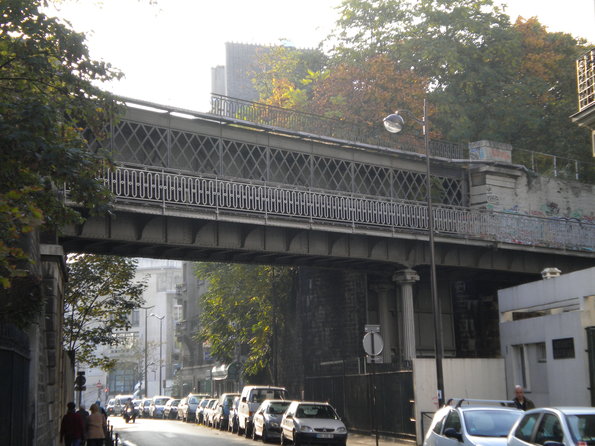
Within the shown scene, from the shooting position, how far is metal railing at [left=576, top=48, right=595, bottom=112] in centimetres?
2753

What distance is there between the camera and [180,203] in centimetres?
2939

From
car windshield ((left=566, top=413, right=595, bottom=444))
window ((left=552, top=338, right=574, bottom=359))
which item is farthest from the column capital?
car windshield ((left=566, top=413, right=595, bottom=444))

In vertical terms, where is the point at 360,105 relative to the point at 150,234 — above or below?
above

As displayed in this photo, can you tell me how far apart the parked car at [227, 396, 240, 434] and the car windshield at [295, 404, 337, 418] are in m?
12.3

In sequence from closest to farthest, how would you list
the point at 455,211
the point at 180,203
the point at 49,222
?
the point at 49,222 → the point at 180,203 → the point at 455,211

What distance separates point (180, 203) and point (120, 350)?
85104mm

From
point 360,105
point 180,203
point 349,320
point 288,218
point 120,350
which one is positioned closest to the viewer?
point 180,203

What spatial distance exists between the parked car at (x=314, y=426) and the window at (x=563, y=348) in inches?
268

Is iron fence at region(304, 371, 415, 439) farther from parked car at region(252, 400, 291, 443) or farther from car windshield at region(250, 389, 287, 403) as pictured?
parked car at region(252, 400, 291, 443)

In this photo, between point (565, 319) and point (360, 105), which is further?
point (360, 105)

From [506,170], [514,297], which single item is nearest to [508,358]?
[514,297]

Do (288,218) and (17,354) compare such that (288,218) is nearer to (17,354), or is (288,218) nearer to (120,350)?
(17,354)

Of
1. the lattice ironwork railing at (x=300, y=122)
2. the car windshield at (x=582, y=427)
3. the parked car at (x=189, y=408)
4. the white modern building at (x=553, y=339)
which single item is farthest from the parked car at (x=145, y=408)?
the car windshield at (x=582, y=427)

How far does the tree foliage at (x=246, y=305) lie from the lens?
47.1m
